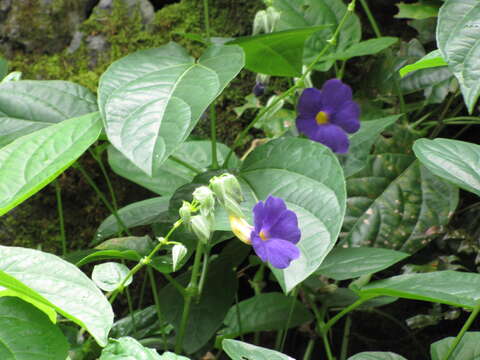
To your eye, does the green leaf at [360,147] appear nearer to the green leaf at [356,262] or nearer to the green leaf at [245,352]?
the green leaf at [356,262]

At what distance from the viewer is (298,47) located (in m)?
1.35

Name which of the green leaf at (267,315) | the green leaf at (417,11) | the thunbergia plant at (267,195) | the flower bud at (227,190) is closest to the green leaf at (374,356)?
the thunbergia plant at (267,195)

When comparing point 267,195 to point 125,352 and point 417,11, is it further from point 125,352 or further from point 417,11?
point 417,11

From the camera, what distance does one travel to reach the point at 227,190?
3.06 feet

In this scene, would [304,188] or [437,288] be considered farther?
[304,188]

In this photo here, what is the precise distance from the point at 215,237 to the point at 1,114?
478 millimetres

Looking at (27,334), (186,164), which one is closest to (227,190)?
(27,334)

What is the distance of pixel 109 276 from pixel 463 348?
0.60m

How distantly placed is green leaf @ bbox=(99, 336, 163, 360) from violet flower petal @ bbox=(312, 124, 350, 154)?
0.70 metres

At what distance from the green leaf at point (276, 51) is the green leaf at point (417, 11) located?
1.81 feet

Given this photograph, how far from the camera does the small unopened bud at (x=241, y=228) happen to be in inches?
38.2

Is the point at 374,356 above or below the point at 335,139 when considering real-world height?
below

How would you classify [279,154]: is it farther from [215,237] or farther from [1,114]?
[1,114]

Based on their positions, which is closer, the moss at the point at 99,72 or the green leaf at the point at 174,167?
the green leaf at the point at 174,167
